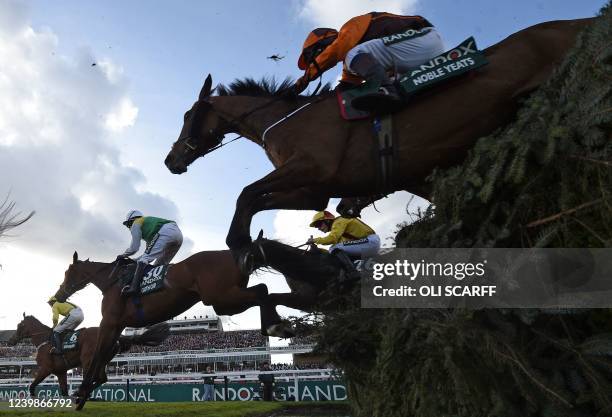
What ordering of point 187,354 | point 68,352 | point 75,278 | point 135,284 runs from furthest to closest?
1. point 187,354
2. point 68,352
3. point 75,278
4. point 135,284

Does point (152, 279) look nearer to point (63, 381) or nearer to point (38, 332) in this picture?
point (63, 381)

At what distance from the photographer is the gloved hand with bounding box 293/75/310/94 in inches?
146

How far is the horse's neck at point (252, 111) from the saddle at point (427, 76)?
0.76 metres

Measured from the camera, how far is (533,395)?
158cm

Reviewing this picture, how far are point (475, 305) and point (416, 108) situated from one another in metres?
1.54

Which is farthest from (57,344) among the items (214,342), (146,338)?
(214,342)

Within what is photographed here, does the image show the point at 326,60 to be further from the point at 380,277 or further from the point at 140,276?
the point at 140,276

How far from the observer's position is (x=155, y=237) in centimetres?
785

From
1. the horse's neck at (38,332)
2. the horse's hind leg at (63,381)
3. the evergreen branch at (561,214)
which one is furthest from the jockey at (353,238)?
the horse's neck at (38,332)

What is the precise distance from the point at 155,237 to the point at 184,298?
1.25 m

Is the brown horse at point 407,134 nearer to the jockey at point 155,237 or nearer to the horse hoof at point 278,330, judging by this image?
the horse hoof at point 278,330

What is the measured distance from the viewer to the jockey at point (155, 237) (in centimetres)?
780

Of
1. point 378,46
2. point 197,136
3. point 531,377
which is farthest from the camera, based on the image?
point 197,136

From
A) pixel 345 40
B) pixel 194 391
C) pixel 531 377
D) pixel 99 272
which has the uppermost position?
pixel 99 272
